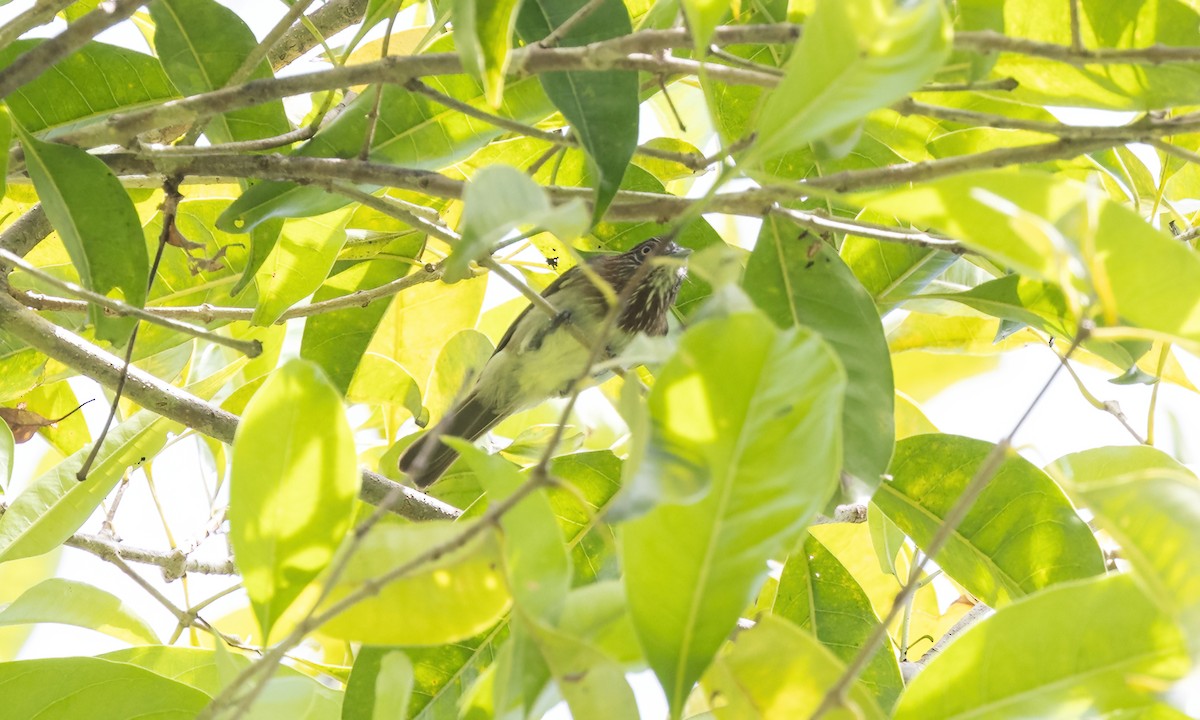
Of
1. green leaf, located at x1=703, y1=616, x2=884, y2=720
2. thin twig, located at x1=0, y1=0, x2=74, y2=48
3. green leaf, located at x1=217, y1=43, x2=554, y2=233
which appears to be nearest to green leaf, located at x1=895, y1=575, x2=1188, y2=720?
green leaf, located at x1=703, y1=616, x2=884, y2=720

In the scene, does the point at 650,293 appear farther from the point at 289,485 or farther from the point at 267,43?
the point at 289,485

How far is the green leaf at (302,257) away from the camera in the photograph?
1.80 meters

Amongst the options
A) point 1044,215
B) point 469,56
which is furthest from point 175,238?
point 1044,215

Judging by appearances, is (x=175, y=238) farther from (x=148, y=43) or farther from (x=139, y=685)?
(x=148, y=43)

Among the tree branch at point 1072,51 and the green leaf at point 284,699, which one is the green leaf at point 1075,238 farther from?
the green leaf at point 284,699

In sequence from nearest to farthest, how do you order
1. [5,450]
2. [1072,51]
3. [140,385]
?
1. [1072,51]
2. [140,385]
3. [5,450]

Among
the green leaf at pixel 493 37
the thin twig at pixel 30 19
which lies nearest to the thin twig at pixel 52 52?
the thin twig at pixel 30 19

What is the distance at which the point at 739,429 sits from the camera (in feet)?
2.78

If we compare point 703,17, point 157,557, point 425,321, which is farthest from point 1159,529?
point 157,557

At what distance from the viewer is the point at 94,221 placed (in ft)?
5.02

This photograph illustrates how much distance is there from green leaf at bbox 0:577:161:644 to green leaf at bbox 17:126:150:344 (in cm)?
59

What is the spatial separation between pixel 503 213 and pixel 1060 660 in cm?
61

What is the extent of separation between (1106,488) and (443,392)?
1768 mm

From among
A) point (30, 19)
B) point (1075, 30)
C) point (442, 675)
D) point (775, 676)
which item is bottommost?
point (442, 675)
